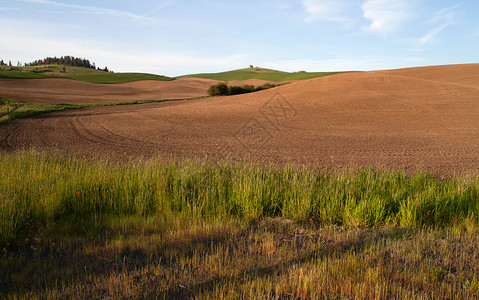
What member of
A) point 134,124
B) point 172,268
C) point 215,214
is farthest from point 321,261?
point 134,124

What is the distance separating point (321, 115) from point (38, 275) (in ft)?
94.7

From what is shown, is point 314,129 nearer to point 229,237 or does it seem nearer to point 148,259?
point 229,237

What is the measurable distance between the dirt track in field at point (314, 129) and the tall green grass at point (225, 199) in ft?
13.6

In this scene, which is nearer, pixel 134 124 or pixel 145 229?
pixel 145 229

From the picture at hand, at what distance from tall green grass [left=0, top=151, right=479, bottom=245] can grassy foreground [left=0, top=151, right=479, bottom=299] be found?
0.03 meters

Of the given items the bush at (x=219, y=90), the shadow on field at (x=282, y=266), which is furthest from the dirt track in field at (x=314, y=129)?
the bush at (x=219, y=90)

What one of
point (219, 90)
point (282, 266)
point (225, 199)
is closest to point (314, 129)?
point (225, 199)

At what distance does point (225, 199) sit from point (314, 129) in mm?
18481

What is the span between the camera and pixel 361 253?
4.08 m

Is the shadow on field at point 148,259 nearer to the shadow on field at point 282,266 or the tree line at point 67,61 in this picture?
the shadow on field at point 282,266

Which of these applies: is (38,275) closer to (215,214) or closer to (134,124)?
(215,214)

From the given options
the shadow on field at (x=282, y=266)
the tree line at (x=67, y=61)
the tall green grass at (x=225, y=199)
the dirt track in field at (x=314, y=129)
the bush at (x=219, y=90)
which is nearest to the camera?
the shadow on field at (x=282, y=266)

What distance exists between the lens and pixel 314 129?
23625 mm

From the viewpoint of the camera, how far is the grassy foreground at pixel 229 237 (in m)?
3.38
